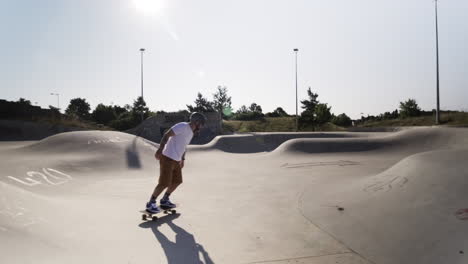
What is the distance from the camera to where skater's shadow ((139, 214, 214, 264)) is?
3.05m

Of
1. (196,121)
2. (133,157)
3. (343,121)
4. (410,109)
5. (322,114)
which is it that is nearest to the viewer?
(196,121)

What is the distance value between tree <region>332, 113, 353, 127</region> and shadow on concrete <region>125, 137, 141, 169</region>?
47253 mm

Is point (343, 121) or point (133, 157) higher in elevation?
point (343, 121)

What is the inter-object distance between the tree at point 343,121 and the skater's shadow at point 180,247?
5308 centimetres

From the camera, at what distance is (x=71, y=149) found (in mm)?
11508

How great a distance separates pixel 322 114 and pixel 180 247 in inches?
1516

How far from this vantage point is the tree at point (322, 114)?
3925 centimetres

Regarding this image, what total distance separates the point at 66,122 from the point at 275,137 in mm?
26029

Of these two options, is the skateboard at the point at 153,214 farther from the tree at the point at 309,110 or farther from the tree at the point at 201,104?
the tree at the point at 201,104

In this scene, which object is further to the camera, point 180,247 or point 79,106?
point 79,106

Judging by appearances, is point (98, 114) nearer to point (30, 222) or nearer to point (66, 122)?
point (66, 122)

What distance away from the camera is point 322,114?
39.2 metres

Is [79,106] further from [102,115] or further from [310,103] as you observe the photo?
A: [310,103]

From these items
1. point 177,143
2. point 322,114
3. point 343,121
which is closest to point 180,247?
point 177,143
